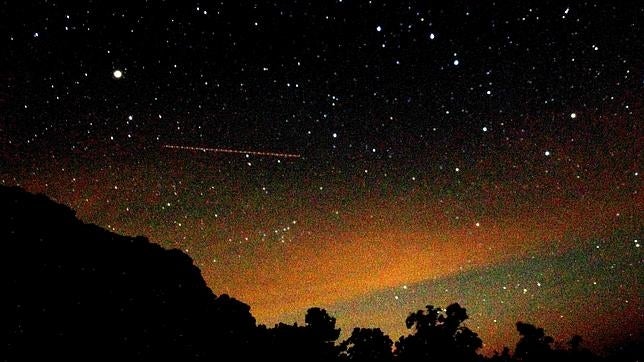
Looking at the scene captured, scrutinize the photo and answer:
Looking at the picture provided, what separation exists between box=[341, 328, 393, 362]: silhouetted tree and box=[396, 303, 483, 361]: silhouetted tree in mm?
663

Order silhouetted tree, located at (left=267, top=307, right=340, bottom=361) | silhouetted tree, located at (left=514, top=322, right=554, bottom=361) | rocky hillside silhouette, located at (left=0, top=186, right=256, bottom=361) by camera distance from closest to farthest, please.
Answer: rocky hillside silhouette, located at (left=0, top=186, right=256, bottom=361)
silhouetted tree, located at (left=267, top=307, right=340, bottom=361)
silhouetted tree, located at (left=514, top=322, right=554, bottom=361)

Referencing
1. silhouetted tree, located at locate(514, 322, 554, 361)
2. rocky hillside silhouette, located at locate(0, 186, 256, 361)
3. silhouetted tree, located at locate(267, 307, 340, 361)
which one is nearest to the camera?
rocky hillside silhouette, located at locate(0, 186, 256, 361)

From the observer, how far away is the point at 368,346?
75.3ft

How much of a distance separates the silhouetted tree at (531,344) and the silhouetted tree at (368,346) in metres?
8.09

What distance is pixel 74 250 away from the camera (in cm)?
1564

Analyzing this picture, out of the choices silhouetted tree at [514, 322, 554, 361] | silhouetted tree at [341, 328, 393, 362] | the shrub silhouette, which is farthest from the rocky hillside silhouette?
silhouetted tree at [514, 322, 554, 361]

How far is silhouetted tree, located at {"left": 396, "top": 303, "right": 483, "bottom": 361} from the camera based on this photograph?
22000 millimetres

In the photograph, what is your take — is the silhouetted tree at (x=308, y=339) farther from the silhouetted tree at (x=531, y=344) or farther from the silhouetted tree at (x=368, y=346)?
the silhouetted tree at (x=531, y=344)

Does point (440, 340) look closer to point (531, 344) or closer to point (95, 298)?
point (531, 344)

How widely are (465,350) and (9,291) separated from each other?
61.6 ft

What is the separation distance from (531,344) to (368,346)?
9.80 meters

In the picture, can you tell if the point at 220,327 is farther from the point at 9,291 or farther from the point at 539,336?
the point at 539,336

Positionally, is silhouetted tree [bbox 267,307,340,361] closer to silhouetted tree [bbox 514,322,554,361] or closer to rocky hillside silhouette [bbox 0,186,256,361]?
rocky hillside silhouette [bbox 0,186,256,361]

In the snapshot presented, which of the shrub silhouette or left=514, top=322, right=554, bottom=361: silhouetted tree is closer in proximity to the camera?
the shrub silhouette
